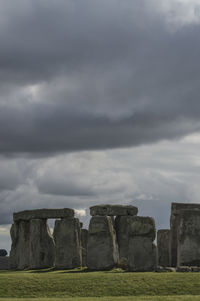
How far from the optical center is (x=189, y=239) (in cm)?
3019

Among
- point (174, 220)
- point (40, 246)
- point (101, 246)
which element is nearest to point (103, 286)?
point (101, 246)

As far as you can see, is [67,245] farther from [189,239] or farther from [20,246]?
[189,239]

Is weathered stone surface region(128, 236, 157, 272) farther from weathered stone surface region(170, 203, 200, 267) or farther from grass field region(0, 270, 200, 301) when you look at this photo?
A: weathered stone surface region(170, 203, 200, 267)

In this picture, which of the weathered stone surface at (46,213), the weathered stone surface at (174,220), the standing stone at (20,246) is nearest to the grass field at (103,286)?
the weathered stone surface at (174,220)

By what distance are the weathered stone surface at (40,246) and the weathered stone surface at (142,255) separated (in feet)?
24.2

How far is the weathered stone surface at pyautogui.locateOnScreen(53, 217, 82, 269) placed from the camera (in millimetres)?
33156

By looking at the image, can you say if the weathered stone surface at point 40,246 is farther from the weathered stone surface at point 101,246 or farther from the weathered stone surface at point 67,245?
the weathered stone surface at point 101,246

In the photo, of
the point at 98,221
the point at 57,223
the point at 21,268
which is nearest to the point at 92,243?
the point at 98,221

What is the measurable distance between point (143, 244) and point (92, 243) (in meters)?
2.65

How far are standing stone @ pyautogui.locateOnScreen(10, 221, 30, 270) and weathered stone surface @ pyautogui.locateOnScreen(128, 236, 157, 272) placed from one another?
31.5 ft

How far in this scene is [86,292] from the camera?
25.1m

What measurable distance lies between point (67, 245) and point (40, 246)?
8.48 feet

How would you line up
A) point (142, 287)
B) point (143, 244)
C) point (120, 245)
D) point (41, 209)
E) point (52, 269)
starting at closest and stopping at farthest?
point (142, 287) < point (143, 244) < point (52, 269) < point (41, 209) < point (120, 245)

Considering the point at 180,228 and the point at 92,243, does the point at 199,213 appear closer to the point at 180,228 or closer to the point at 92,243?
the point at 180,228
